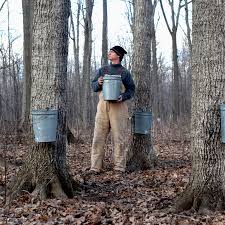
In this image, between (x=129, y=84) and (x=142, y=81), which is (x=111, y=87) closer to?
(x=129, y=84)

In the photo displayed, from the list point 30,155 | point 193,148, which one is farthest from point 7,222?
point 193,148

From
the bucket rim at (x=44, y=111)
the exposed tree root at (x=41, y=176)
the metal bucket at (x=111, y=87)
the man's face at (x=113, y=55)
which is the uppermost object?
the man's face at (x=113, y=55)

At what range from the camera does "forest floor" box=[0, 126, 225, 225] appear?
393 cm

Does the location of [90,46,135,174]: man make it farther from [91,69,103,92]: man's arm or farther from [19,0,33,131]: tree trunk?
[19,0,33,131]: tree trunk

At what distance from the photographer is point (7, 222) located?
12.7ft

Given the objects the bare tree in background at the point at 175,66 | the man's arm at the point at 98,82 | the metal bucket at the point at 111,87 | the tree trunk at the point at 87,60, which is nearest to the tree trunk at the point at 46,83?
the metal bucket at the point at 111,87

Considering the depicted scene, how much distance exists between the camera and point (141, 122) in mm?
6574

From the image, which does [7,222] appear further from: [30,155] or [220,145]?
[220,145]

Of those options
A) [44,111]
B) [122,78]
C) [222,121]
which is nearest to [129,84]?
[122,78]

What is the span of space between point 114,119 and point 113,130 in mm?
196

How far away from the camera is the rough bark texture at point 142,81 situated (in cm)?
666

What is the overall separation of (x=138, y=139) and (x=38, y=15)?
9.60ft

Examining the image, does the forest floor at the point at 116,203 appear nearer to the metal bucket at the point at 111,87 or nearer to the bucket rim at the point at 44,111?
the bucket rim at the point at 44,111

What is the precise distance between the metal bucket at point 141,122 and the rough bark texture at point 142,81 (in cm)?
10
